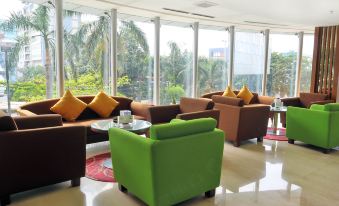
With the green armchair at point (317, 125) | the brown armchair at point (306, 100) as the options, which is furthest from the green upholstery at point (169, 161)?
the brown armchair at point (306, 100)

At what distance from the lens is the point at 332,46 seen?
283 inches

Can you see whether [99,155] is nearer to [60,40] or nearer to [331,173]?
[60,40]

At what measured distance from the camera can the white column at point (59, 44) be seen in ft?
16.9

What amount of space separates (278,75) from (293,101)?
267 cm

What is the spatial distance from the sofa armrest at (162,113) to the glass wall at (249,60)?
420 cm

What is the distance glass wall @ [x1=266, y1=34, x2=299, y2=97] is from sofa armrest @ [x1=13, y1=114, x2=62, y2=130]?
7518 millimetres

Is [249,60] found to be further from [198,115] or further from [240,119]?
[198,115]

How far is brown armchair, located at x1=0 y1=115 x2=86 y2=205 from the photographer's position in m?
2.64

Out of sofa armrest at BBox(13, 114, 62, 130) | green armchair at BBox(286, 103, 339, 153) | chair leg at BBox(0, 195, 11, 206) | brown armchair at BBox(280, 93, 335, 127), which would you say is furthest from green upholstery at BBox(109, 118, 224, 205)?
brown armchair at BBox(280, 93, 335, 127)

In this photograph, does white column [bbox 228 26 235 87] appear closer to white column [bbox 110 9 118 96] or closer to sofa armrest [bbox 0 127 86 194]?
white column [bbox 110 9 118 96]

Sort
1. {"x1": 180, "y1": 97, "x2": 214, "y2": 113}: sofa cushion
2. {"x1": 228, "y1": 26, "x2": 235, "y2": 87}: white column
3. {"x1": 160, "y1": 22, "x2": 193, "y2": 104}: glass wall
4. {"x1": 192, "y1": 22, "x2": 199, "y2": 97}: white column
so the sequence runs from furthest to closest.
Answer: {"x1": 228, "y1": 26, "x2": 235, "y2": 87}: white column < {"x1": 192, "y1": 22, "x2": 199, "y2": 97}: white column < {"x1": 160, "y1": 22, "x2": 193, "y2": 104}: glass wall < {"x1": 180, "y1": 97, "x2": 214, "y2": 113}: sofa cushion

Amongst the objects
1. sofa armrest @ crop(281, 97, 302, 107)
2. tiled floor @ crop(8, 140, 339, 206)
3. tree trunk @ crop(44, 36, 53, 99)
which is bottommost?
tiled floor @ crop(8, 140, 339, 206)

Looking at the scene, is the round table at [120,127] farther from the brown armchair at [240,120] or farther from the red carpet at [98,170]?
the brown armchair at [240,120]

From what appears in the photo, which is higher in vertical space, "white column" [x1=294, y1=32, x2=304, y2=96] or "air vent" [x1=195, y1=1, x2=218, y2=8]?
"air vent" [x1=195, y1=1, x2=218, y2=8]
